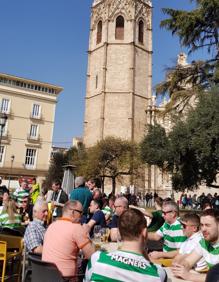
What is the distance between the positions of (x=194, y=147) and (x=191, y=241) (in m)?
12.7

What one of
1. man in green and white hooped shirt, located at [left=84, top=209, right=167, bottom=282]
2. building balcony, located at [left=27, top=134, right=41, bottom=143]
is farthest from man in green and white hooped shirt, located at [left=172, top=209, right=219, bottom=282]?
building balcony, located at [left=27, top=134, right=41, bottom=143]

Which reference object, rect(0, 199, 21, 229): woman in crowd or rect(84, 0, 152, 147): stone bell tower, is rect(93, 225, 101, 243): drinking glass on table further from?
rect(84, 0, 152, 147): stone bell tower

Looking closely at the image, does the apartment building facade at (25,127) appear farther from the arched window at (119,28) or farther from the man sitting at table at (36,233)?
the man sitting at table at (36,233)

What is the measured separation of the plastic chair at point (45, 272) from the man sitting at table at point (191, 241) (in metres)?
1.42

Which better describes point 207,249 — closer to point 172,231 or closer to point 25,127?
point 172,231

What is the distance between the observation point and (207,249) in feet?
11.4

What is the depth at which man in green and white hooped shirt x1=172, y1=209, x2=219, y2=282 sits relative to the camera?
10.9 feet

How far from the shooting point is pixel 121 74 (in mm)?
44281

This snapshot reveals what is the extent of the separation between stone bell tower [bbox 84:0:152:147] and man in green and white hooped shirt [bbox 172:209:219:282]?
126ft

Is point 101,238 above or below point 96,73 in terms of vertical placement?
below

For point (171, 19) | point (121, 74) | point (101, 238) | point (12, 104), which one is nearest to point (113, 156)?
point (121, 74)

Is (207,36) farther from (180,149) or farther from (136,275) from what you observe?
(136,275)

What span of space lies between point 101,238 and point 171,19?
40.5ft

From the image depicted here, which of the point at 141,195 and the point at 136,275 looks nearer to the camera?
the point at 136,275
